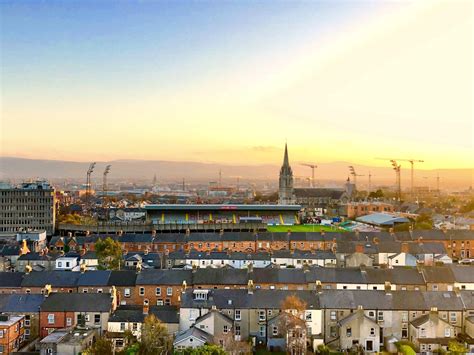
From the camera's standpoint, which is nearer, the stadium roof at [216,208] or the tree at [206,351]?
the tree at [206,351]

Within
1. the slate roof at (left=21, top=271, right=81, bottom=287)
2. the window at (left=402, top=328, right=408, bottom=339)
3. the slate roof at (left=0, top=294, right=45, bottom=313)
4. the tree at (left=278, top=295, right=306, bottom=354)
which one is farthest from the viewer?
the slate roof at (left=21, top=271, right=81, bottom=287)

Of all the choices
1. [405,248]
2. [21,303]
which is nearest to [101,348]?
[21,303]

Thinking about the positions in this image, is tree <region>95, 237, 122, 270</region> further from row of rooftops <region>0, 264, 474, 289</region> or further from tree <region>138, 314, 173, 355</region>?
tree <region>138, 314, 173, 355</region>

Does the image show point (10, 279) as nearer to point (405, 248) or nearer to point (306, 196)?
point (405, 248)

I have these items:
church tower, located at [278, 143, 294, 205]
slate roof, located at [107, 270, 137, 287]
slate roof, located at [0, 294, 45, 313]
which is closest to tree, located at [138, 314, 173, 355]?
slate roof, located at [0, 294, 45, 313]

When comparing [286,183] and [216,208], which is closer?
[216,208]

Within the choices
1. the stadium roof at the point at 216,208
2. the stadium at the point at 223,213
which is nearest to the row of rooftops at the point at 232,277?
the stadium at the point at 223,213

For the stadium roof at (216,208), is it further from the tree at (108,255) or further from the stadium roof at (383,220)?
the tree at (108,255)
